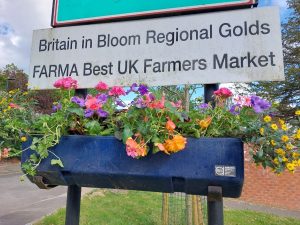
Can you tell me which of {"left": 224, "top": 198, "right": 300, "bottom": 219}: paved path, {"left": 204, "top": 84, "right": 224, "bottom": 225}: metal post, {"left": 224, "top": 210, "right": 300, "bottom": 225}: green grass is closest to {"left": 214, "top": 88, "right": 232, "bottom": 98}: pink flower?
{"left": 204, "top": 84, "right": 224, "bottom": 225}: metal post

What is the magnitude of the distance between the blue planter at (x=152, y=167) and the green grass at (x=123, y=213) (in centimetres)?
469

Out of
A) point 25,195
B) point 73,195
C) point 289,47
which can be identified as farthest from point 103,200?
point 289,47

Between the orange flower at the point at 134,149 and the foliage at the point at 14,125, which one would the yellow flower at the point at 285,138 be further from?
the foliage at the point at 14,125

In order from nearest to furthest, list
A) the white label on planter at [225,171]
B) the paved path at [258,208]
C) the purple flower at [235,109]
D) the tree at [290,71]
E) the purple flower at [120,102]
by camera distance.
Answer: the white label on planter at [225,171] < the purple flower at [235,109] < the purple flower at [120,102] < the paved path at [258,208] < the tree at [290,71]

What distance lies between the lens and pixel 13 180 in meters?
13.2

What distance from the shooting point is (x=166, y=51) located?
2006 mm

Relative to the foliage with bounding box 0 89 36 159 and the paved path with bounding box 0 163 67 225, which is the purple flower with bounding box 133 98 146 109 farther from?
the paved path with bounding box 0 163 67 225

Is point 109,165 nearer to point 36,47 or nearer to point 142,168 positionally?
point 142,168

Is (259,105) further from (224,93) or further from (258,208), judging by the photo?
(258,208)

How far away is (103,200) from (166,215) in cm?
381

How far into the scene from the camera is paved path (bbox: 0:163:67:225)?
7.10 metres

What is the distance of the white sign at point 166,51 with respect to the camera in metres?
1.87

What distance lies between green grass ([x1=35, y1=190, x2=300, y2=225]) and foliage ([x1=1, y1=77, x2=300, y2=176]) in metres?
4.67

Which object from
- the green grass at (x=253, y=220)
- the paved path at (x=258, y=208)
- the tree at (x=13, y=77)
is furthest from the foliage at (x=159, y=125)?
the tree at (x=13, y=77)
